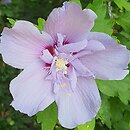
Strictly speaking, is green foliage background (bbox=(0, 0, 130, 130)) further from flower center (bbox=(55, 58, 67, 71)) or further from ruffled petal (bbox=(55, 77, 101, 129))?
flower center (bbox=(55, 58, 67, 71))

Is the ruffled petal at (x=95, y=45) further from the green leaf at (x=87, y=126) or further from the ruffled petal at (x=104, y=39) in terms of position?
the green leaf at (x=87, y=126)

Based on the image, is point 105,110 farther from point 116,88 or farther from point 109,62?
point 109,62

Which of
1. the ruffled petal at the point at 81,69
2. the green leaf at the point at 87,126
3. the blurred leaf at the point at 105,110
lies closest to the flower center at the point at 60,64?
the ruffled petal at the point at 81,69

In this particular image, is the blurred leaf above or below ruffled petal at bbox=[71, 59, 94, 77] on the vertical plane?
below

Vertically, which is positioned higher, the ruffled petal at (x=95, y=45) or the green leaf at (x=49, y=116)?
the ruffled petal at (x=95, y=45)

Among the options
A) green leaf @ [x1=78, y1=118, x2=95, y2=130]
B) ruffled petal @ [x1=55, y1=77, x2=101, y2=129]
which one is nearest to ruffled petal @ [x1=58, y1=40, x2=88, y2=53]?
ruffled petal @ [x1=55, y1=77, x2=101, y2=129]

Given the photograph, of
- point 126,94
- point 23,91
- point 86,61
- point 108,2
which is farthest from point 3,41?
point 108,2
